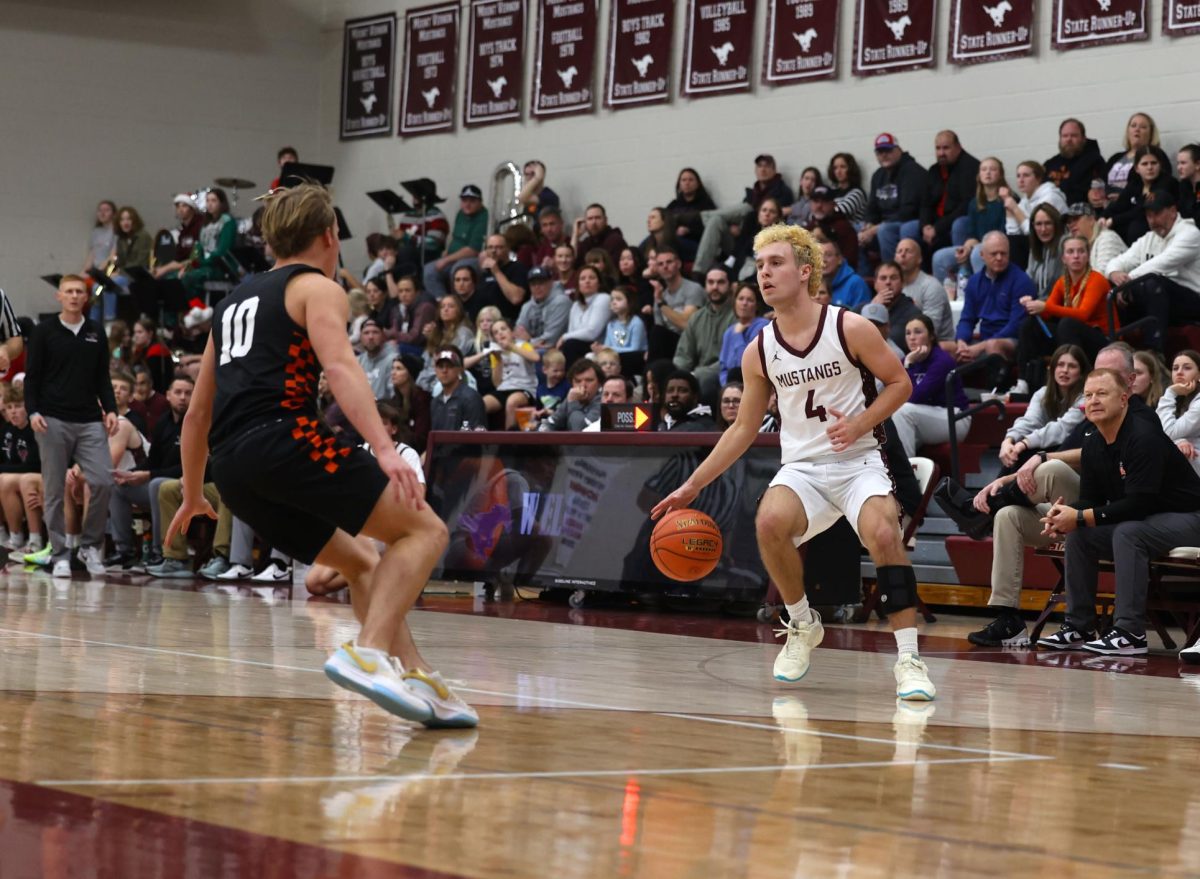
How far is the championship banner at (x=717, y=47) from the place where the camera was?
18.5 metres

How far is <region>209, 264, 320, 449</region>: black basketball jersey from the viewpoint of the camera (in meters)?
5.01

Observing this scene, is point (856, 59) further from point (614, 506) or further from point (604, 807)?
point (604, 807)

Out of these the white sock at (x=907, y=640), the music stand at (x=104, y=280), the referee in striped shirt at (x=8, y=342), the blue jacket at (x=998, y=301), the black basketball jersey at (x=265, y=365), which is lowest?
the white sock at (x=907, y=640)

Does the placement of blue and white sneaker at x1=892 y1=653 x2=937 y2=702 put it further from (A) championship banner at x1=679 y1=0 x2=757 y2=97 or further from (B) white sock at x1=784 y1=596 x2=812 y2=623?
(A) championship banner at x1=679 y1=0 x2=757 y2=97

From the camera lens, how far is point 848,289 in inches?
558

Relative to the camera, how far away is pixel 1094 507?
8.73m

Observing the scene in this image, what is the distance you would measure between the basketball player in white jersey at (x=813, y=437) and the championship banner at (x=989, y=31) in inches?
400

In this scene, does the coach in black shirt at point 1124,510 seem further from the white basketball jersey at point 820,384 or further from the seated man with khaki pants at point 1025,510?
the white basketball jersey at point 820,384

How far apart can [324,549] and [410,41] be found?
59.0ft

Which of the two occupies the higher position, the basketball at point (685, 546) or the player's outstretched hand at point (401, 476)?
the player's outstretched hand at point (401, 476)

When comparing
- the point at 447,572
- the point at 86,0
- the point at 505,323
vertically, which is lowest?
the point at 447,572

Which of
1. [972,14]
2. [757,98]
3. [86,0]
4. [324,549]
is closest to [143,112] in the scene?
[86,0]

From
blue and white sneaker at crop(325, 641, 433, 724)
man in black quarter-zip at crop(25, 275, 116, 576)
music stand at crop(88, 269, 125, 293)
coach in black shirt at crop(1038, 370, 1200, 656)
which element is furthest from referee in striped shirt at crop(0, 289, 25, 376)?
blue and white sneaker at crop(325, 641, 433, 724)

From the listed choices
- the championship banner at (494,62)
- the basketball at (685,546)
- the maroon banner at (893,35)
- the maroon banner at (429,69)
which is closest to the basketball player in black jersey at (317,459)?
the basketball at (685,546)
